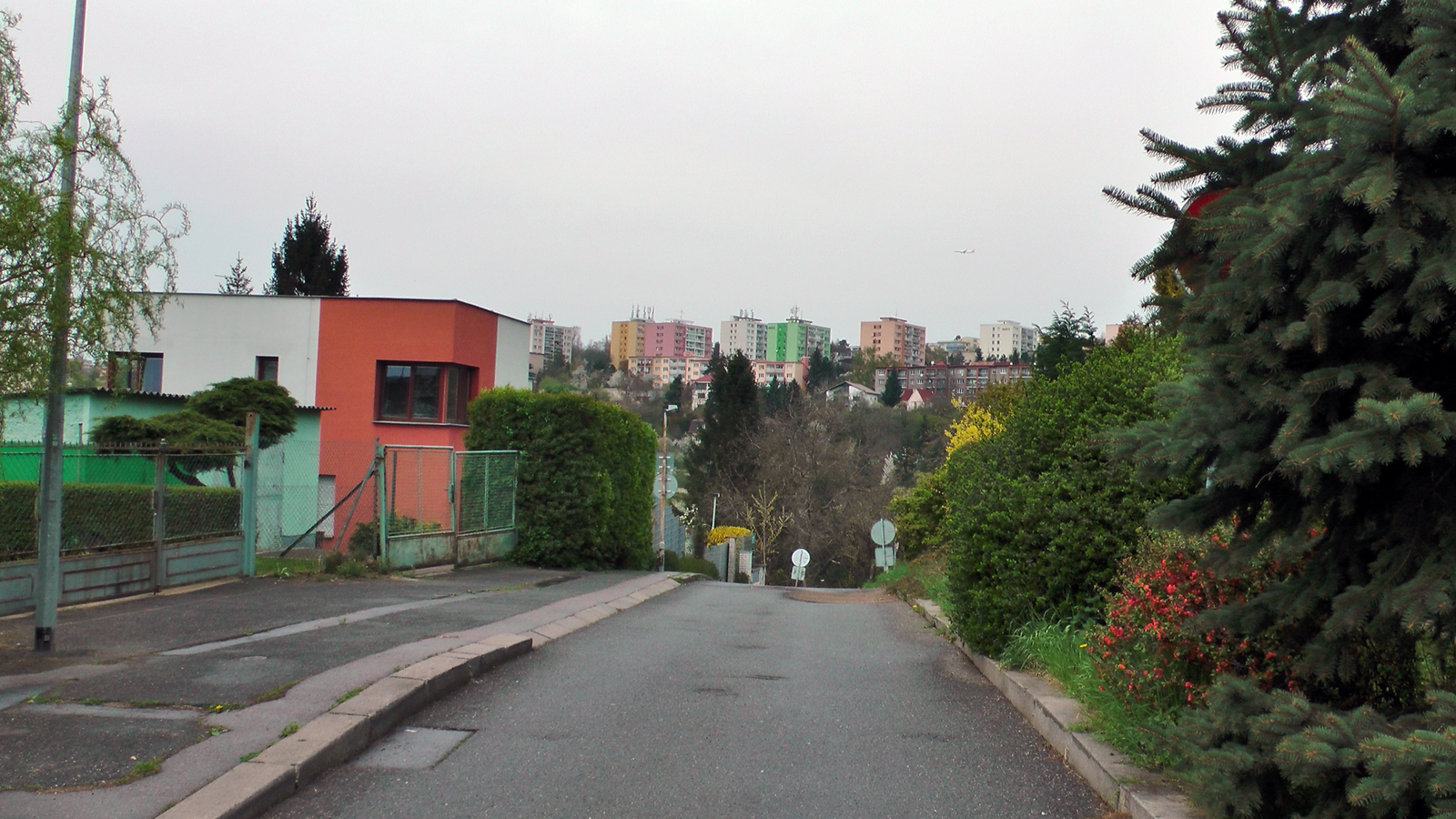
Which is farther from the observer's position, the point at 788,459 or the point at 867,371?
the point at 867,371

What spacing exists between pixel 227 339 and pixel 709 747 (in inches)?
1094

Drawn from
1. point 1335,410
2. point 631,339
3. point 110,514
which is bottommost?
point 110,514

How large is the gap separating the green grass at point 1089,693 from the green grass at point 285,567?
35.4 ft

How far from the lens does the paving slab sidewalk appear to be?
5023 millimetres

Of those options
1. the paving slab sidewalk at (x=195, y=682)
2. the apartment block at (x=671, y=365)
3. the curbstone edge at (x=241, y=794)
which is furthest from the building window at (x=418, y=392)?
the apartment block at (x=671, y=365)

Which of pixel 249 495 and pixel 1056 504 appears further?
pixel 249 495

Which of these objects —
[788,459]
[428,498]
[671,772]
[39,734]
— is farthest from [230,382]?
[788,459]

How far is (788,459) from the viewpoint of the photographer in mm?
57344

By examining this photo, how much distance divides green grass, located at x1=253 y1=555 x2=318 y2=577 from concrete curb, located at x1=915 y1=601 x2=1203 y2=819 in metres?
10.7

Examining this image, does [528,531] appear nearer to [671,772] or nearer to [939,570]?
[939,570]

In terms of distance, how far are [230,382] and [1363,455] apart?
67.4 feet

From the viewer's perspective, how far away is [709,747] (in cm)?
620

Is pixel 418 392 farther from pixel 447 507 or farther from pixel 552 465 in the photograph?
pixel 447 507

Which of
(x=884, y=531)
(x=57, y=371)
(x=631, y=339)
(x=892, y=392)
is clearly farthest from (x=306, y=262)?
(x=631, y=339)
